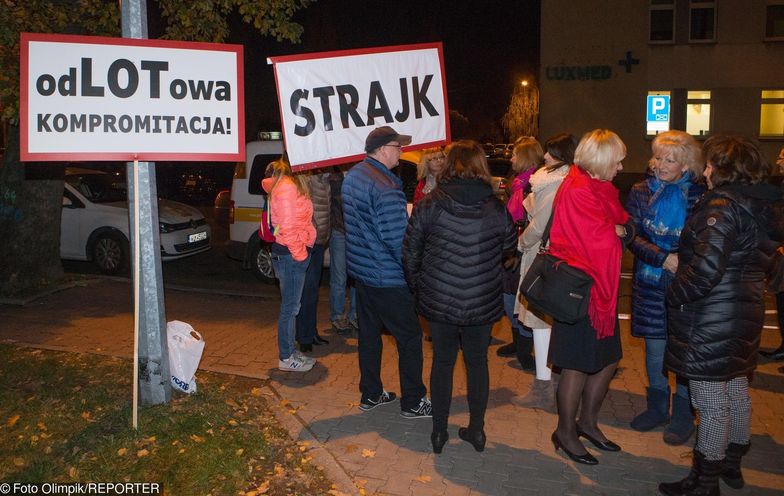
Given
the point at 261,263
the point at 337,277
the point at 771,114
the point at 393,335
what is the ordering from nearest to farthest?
the point at 393,335 → the point at 337,277 → the point at 261,263 → the point at 771,114

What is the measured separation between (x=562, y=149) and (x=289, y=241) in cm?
229

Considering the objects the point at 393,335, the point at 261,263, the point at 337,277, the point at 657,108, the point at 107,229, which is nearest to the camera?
the point at 393,335

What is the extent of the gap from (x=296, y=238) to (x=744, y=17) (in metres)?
25.4

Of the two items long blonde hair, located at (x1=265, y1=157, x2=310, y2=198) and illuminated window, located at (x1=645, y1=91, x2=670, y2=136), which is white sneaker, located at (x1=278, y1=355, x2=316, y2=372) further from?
illuminated window, located at (x1=645, y1=91, x2=670, y2=136)

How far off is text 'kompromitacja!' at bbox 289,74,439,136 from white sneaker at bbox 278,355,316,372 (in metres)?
2.02

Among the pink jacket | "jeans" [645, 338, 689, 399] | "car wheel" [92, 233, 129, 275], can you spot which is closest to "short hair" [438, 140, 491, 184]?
"jeans" [645, 338, 689, 399]

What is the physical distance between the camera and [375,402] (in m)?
5.61

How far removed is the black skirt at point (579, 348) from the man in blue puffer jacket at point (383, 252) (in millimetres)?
1048

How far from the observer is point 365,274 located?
5.18 metres

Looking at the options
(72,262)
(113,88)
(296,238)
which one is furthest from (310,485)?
(72,262)

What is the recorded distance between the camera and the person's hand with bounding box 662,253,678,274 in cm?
466

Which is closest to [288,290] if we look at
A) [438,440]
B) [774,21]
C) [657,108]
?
[438,440]

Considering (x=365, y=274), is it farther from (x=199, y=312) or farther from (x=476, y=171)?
(x=199, y=312)

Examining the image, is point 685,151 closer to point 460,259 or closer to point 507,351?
point 460,259
